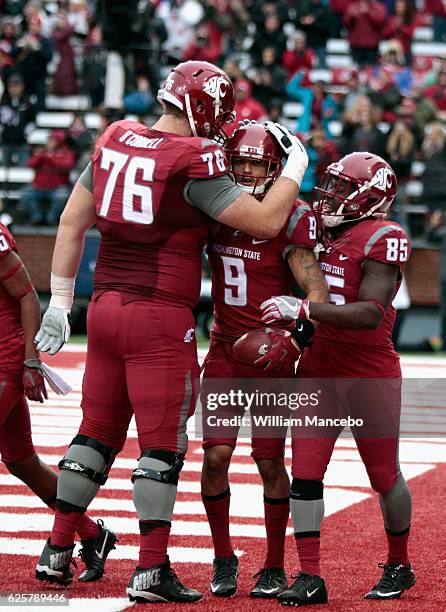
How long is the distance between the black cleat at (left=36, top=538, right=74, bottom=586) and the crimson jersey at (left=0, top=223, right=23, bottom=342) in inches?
32.9

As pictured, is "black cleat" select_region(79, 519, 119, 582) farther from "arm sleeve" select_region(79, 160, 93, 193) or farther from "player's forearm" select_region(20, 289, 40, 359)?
"arm sleeve" select_region(79, 160, 93, 193)

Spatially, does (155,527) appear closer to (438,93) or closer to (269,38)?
(438,93)

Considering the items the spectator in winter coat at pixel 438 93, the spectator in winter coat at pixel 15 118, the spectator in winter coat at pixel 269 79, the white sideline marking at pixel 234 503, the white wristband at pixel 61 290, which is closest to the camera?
the white wristband at pixel 61 290

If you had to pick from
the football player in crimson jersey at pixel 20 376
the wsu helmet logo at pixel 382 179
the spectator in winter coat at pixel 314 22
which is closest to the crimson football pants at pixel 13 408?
the football player in crimson jersey at pixel 20 376

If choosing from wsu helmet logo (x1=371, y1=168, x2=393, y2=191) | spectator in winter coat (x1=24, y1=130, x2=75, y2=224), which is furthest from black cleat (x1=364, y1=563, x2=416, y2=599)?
spectator in winter coat (x1=24, y1=130, x2=75, y2=224)

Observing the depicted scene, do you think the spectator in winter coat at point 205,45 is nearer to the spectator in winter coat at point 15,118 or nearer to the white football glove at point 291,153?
the spectator in winter coat at point 15,118

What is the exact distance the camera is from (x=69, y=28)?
1769 cm

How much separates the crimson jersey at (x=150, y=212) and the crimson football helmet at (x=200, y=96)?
0.40ft

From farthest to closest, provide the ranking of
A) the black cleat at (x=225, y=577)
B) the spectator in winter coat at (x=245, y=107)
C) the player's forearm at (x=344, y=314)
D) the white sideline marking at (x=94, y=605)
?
the spectator in winter coat at (x=245, y=107), the black cleat at (x=225, y=577), the player's forearm at (x=344, y=314), the white sideline marking at (x=94, y=605)

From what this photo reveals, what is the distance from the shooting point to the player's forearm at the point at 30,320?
4871 millimetres

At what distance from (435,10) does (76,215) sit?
51.8 feet

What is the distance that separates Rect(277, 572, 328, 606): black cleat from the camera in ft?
14.6

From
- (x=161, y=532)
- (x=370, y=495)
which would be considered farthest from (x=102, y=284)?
(x=370, y=495)

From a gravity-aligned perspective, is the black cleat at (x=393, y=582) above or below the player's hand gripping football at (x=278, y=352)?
below
